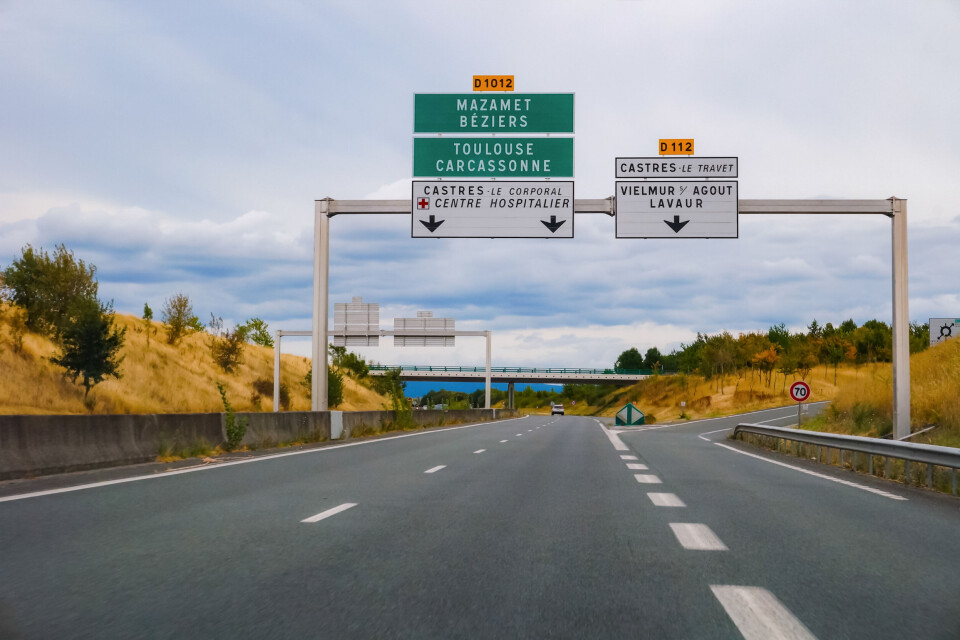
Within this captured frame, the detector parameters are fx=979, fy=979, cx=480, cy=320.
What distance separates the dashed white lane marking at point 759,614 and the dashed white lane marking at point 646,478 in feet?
24.7

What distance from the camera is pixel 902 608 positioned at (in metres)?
5.38

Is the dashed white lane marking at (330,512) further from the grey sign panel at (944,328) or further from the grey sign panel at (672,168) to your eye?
the grey sign panel at (944,328)

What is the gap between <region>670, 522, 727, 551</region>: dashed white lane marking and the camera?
749cm

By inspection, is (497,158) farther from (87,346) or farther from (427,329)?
(427,329)

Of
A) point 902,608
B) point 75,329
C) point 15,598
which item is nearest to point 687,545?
point 902,608

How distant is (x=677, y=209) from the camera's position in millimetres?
23297

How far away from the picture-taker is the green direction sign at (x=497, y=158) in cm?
2322

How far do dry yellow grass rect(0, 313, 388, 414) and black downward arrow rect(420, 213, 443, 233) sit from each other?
18635 mm

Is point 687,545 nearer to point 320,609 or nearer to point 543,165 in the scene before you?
point 320,609

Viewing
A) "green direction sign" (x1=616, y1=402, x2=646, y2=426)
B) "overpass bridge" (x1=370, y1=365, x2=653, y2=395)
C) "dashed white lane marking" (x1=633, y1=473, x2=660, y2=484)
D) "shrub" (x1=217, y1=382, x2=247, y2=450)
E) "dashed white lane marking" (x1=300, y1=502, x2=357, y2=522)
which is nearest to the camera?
"dashed white lane marking" (x1=300, y1=502, x2=357, y2=522)

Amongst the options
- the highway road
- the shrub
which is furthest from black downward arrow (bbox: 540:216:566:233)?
the highway road

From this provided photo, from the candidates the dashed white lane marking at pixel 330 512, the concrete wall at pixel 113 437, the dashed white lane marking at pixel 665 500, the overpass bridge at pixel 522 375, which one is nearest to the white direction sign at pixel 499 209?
the concrete wall at pixel 113 437

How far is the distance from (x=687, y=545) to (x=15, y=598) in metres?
4.70

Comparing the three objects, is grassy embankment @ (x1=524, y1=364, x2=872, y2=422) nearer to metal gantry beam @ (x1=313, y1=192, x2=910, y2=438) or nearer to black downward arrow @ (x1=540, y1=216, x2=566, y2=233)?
metal gantry beam @ (x1=313, y1=192, x2=910, y2=438)
